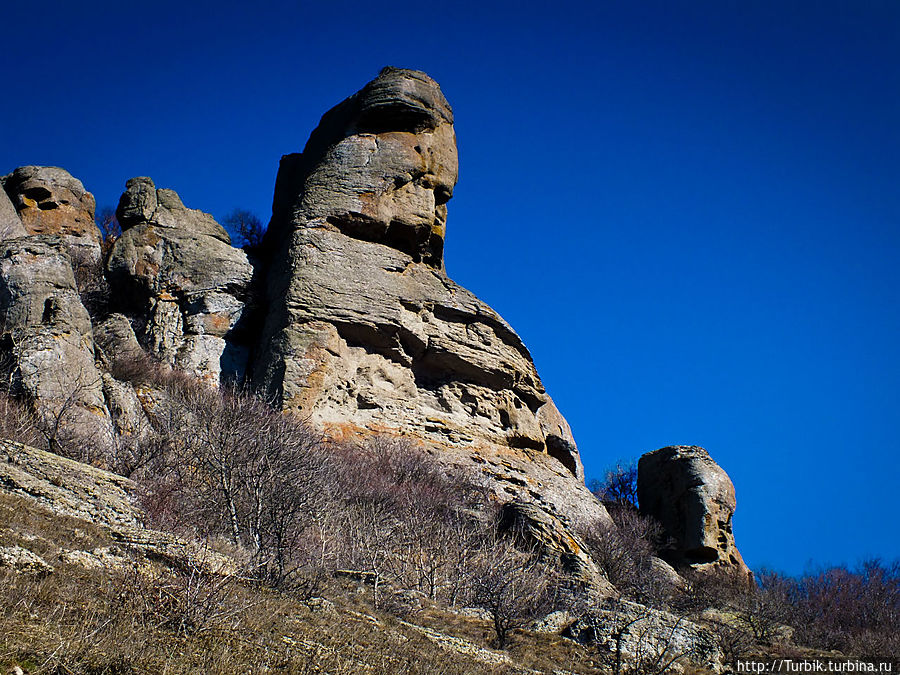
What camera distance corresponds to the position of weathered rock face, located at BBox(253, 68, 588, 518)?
73.4 feet

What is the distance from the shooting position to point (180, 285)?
955 inches

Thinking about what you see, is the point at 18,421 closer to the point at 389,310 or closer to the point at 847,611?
the point at 389,310

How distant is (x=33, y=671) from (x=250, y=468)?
29.0 ft

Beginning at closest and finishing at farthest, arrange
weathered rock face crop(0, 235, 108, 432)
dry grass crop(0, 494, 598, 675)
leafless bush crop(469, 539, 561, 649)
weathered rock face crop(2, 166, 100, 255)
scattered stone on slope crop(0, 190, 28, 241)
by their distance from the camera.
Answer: dry grass crop(0, 494, 598, 675)
leafless bush crop(469, 539, 561, 649)
weathered rock face crop(0, 235, 108, 432)
scattered stone on slope crop(0, 190, 28, 241)
weathered rock face crop(2, 166, 100, 255)

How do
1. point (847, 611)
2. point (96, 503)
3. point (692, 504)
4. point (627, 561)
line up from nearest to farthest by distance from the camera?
1. point (96, 503)
2. point (627, 561)
3. point (847, 611)
4. point (692, 504)

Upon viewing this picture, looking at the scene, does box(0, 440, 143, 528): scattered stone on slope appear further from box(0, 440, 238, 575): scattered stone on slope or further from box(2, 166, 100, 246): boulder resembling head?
box(2, 166, 100, 246): boulder resembling head

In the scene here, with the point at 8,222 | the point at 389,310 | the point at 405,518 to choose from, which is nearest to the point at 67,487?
the point at 405,518

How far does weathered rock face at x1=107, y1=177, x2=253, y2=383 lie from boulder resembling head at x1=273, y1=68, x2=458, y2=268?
3.21 meters

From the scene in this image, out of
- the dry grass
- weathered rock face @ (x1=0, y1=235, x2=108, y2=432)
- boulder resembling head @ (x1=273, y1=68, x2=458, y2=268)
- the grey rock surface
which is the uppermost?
boulder resembling head @ (x1=273, y1=68, x2=458, y2=268)

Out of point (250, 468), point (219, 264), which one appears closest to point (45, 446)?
point (250, 468)

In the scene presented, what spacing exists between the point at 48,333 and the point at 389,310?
10.7 m

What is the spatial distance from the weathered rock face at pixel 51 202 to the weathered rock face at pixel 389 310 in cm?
668

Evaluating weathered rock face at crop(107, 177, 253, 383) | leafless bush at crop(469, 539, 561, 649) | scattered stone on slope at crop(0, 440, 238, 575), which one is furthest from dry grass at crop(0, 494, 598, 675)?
weathered rock face at crop(107, 177, 253, 383)

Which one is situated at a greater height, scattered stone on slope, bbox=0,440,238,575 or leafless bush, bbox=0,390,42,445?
leafless bush, bbox=0,390,42,445
